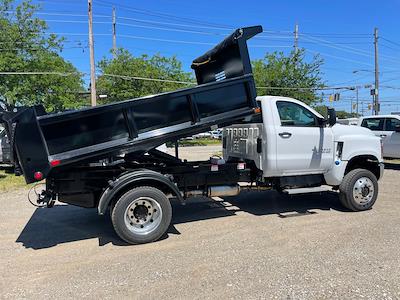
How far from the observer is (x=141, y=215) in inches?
231

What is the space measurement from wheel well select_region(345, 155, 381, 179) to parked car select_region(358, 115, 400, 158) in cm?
691

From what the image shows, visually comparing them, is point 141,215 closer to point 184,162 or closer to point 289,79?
point 184,162

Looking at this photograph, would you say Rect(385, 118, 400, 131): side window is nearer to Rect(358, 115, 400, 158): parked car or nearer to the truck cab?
Rect(358, 115, 400, 158): parked car

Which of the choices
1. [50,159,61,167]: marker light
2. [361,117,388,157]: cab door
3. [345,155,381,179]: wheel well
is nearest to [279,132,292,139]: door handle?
[345,155,381,179]: wheel well

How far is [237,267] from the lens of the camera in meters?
4.78

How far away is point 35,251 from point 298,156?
4.64 metres

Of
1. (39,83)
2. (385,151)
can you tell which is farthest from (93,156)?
(39,83)

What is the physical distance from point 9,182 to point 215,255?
912cm

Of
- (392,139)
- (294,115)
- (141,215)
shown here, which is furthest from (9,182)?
(392,139)

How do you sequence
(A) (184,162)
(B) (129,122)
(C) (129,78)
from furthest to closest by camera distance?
(C) (129,78)
(A) (184,162)
(B) (129,122)

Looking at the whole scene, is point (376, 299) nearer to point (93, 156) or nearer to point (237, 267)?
point (237, 267)

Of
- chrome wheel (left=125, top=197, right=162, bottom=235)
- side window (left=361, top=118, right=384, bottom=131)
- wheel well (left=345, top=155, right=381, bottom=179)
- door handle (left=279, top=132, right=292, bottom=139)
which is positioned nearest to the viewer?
chrome wheel (left=125, top=197, right=162, bottom=235)

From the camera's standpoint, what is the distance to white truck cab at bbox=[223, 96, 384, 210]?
6.96 meters

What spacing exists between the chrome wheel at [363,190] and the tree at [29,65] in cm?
2086
